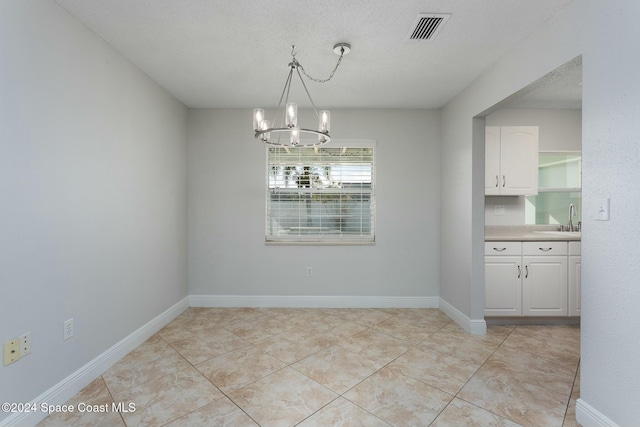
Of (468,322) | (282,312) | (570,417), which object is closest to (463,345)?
(468,322)

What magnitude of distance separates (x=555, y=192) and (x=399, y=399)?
3.43 metres

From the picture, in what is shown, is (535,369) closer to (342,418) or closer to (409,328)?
(409,328)

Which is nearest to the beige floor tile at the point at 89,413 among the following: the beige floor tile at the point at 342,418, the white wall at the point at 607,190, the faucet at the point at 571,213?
the beige floor tile at the point at 342,418

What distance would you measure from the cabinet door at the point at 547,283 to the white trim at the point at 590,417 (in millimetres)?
1639

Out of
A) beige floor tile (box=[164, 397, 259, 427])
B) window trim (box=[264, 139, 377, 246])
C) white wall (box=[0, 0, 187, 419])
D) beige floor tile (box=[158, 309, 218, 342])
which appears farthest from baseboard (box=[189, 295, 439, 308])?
beige floor tile (box=[164, 397, 259, 427])

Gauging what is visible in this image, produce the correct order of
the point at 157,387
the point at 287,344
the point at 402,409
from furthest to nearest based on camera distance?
the point at 287,344 → the point at 157,387 → the point at 402,409

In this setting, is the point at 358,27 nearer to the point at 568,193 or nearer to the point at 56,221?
the point at 56,221

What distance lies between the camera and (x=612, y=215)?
1627 millimetres

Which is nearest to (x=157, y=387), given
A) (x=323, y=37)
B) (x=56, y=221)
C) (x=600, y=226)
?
(x=56, y=221)

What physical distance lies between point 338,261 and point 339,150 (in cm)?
141

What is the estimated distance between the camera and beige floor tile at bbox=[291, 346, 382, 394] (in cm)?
223

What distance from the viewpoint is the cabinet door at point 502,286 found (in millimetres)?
3285

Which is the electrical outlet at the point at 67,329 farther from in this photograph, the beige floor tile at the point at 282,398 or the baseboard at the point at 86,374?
the beige floor tile at the point at 282,398

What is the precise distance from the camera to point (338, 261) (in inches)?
157
